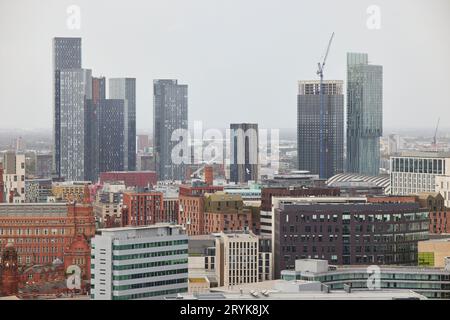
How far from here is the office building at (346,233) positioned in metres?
19.5

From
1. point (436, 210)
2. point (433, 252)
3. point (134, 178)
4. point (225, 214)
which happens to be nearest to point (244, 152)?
point (225, 214)

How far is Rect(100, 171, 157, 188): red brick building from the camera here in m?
25.6

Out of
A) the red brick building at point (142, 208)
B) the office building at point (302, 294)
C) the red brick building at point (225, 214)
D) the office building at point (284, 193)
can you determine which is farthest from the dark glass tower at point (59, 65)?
the office building at point (302, 294)

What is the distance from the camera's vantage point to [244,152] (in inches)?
926

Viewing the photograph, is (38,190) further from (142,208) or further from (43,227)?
(43,227)

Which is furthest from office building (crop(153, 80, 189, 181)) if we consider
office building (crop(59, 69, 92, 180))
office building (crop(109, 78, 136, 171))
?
office building (crop(59, 69, 92, 180))

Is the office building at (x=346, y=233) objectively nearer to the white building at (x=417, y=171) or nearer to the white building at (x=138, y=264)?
the white building at (x=138, y=264)

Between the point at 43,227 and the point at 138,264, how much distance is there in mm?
7160

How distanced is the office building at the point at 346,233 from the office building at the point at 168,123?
2.22 meters

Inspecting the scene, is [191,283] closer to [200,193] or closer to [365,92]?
[365,92]

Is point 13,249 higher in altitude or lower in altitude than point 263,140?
lower

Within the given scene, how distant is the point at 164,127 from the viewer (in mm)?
23031
